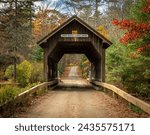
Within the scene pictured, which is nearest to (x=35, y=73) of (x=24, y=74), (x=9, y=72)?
(x=24, y=74)

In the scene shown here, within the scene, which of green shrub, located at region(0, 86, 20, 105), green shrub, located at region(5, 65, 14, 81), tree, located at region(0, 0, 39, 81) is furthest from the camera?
green shrub, located at region(5, 65, 14, 81)

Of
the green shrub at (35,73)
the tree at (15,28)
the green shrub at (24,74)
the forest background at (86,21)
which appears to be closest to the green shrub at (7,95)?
the forest background at (86,21)

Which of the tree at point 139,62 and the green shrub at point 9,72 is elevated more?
the tree at point 139,62

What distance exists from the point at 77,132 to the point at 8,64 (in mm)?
27032

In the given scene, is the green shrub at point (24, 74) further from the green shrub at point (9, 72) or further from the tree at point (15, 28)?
the green shrub at point (9, 72)

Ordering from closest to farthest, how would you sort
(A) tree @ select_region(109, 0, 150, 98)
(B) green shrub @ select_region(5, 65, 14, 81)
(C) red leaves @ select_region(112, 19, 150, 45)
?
1. (C) red leaves @ select_region(112, 19, 150, 45)
2. (A) tree @ select_region(109, 0, 150, 98)
3. (B) green shrub @ select_region(5, 65, 14, 81)

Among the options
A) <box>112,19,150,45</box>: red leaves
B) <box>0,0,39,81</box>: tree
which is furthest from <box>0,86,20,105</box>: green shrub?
<box>0,0,39,81</box>: tree

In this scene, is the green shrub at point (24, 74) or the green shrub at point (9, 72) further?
the green shrub at point (9, 72)

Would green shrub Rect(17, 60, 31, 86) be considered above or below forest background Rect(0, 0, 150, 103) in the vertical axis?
below

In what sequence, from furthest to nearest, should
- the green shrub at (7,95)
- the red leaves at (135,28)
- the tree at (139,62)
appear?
1. the tree at (139,62)
2. the red leaves at (135,28)
3. the green shrub at (7,95)

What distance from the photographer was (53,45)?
20.9 meters

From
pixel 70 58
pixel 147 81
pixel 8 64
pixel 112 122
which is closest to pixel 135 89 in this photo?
pixel 147 81

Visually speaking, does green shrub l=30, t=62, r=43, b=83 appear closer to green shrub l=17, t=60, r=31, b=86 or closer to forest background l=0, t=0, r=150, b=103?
forest background l=0, t=0, r=150, b=103

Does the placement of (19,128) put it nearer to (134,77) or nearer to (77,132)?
(77,132)
